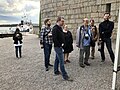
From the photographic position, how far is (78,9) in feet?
52.4

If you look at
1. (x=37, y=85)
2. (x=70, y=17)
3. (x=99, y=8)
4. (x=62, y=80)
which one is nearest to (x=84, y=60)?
(x=62, y=80)

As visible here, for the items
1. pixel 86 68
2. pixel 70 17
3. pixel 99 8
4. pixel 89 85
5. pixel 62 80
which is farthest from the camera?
pixel 70 17

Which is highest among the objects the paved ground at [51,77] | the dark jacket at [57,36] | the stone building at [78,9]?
the stone building at [78,9]

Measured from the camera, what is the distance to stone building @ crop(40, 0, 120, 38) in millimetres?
13242

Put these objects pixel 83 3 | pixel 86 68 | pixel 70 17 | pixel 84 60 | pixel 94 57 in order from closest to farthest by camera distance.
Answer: pixel 86 68 → pixel 84 60 → pixel 94 57 → pixel 83 3 → pixel 70 17

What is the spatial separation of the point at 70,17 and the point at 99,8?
3378 millimetres

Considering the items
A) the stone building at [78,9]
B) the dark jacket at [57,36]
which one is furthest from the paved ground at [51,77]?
the stone building at [78,9]

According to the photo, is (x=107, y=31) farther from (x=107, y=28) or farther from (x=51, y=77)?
(x=51, y=77)

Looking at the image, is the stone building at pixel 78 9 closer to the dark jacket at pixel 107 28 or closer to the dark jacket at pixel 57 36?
the dark jacket at pixel 107 28

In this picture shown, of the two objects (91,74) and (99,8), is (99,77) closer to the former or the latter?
(91,74)

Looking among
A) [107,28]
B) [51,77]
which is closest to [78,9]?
[107,28]

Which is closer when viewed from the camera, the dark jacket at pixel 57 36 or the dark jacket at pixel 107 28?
the dark jacket at pixel 57 36

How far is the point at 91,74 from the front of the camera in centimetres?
623

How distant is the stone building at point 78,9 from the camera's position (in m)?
13.2
